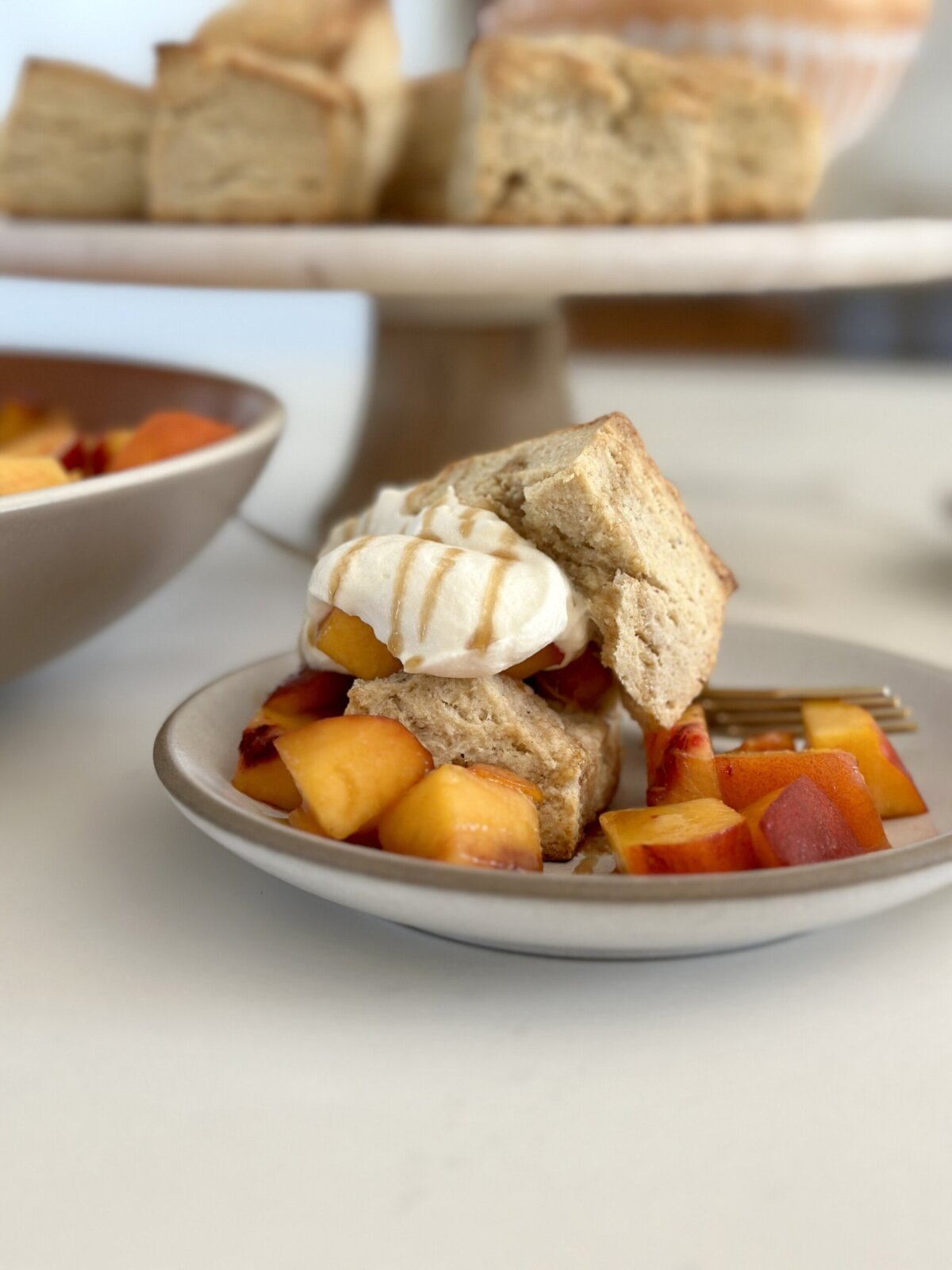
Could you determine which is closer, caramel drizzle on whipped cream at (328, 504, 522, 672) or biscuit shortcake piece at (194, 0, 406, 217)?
caramel drizzle on whipped cream at (328, 504, 522, 672)

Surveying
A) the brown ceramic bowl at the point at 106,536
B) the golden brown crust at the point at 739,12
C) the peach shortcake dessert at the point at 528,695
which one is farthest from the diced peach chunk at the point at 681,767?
the golden brown crust at the point at 739,12

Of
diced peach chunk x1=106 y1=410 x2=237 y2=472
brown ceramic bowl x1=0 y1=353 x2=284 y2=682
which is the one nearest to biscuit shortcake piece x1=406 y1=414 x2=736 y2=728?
brown ceramic bowl x1=0 y1=353 x2=284 y2=682

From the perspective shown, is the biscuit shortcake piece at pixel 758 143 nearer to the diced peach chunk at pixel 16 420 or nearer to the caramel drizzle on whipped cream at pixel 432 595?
the diced peach chunk at pixel 16 420

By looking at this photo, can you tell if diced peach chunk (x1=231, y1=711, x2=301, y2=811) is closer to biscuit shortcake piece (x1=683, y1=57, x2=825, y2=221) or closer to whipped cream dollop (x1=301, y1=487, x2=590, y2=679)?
whipped cream dollop (x1=301, y1=487, x2=590, y2=679)

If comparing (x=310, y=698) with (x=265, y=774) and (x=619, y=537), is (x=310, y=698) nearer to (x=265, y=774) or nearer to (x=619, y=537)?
(x=265, y=774)

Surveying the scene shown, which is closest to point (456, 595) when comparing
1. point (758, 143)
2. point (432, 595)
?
point (432, 595)

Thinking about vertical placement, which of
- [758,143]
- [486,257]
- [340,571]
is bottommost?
[340,571]
